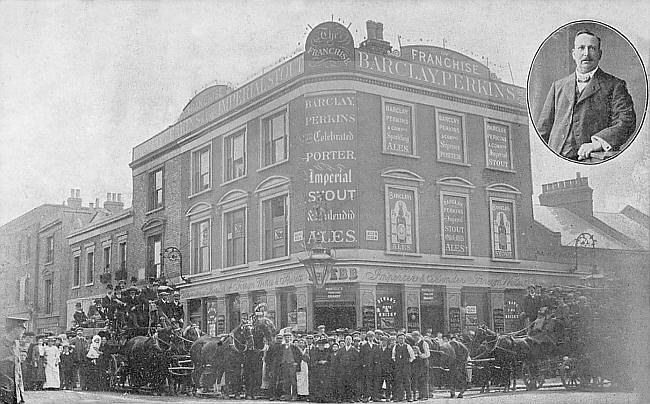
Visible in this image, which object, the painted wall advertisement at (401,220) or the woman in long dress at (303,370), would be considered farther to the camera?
the painted wall advertisement at (401,220)

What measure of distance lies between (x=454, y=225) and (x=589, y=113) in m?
1.58

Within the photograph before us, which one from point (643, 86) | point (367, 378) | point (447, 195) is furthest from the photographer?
point (643, 86)

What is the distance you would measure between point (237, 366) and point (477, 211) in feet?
7.38

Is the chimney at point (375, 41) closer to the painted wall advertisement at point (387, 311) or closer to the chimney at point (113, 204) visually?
the painted wall advertisement at point (387, 311)

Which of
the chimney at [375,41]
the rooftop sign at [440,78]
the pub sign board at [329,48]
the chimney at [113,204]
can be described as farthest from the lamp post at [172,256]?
the chimney at [375,41]

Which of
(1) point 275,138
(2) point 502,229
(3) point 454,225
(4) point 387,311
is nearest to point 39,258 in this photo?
(1) point 275,138

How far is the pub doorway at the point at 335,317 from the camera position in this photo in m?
5.80

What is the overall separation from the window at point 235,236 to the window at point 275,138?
0.47 meters

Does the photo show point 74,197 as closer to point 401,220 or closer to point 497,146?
point 401,220

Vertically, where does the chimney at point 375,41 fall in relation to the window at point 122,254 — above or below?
above

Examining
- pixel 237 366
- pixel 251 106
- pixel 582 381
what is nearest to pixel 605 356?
pixel 582 381

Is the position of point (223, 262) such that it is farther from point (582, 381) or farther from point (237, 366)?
point (582, 381)

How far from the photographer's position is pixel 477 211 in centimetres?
636

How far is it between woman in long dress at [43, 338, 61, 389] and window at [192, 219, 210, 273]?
129 centimetres
